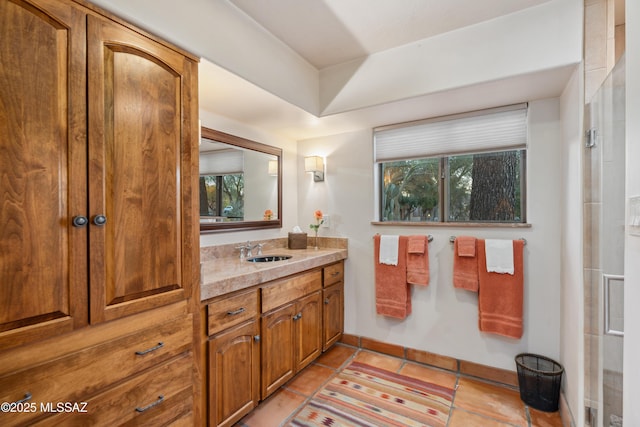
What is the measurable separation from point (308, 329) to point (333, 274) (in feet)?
1.82

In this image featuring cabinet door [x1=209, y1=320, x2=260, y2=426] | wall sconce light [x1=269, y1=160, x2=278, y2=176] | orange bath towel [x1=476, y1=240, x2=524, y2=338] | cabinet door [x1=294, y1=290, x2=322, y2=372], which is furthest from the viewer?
wall sconce light [x1=269, y1=160, x2=278, y2=176]

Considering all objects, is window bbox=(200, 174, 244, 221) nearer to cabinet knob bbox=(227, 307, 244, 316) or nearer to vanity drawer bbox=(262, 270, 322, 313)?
vanity drawer bbox=(262, 270, 322, 313)

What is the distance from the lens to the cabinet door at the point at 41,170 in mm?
917

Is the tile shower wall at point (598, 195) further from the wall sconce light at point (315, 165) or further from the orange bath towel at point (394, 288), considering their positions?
the wall sconce light at point (315, 165)

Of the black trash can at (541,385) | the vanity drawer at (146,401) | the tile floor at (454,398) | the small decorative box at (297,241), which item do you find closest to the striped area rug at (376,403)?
the tile floor at (454,398)

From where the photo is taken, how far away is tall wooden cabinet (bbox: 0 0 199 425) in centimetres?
94

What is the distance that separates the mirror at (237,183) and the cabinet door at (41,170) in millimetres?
1175

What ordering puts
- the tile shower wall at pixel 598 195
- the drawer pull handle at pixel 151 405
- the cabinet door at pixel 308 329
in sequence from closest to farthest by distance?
the drawer pull handle at pixel 151 405, the tile shower wall at pixel 598 195, the cabinet door at pixel 308 329

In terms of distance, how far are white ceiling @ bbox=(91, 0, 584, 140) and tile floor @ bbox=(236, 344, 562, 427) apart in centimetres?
212

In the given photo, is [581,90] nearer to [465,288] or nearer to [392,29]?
[392,29]

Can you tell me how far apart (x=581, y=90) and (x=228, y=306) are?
2.28m

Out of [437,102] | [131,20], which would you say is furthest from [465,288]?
[131,20]

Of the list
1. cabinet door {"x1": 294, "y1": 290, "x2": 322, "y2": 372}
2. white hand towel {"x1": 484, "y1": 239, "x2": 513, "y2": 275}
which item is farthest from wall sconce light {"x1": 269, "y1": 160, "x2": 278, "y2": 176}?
white hand towel {"x1": 484, "y1": 239, "x2": 513, "y2": 275}

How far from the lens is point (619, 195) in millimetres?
1248
